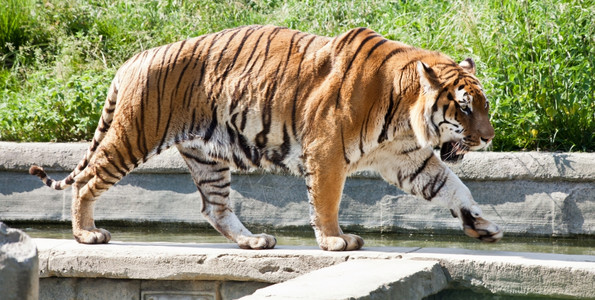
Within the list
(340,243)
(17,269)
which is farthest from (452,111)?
(17,269)

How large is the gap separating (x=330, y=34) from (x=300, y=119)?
408cm

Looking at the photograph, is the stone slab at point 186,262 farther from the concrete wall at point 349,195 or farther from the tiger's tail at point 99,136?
the concrete wall at point 349,195

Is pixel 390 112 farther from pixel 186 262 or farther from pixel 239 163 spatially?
pixel 186 262

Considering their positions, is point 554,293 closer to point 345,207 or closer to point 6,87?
point 345,207

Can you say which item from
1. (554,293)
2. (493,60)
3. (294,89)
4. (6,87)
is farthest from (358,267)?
(6,87)

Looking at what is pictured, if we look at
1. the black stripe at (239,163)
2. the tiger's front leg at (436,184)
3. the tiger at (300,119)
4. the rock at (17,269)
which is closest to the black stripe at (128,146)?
the tiger at (300,119)

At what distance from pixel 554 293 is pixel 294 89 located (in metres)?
1.83

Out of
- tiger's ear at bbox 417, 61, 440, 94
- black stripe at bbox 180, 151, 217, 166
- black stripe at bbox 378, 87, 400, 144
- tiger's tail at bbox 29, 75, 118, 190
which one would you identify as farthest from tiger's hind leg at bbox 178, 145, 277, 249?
tiger's ear at bbox 417, 61, 440, 94

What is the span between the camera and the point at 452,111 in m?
4.68

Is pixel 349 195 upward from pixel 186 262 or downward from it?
downward

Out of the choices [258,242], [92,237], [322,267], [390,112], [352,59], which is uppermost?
[352,59]

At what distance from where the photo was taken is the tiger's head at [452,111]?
4.64m

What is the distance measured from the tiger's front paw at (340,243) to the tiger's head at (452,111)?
0.67 m

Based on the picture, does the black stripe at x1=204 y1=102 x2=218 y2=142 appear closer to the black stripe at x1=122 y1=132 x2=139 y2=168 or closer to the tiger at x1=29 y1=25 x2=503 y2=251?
the tiger at x1=29 y1=25 x2=503 y2=251
